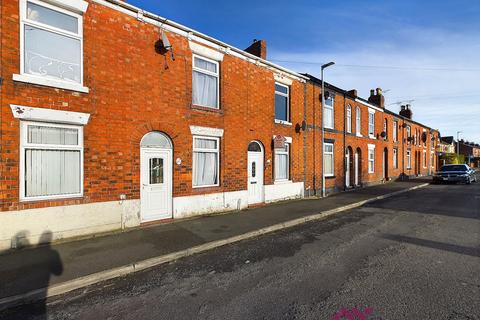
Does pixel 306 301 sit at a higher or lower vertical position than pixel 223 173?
lower

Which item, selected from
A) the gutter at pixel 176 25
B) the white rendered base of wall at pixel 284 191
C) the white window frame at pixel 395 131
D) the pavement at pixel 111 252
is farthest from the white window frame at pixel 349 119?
the pavement at pixel 111 252

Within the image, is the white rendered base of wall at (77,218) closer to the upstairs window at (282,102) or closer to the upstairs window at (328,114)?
the upstairs window at (282,102)

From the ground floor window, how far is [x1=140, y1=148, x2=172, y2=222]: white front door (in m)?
5.25

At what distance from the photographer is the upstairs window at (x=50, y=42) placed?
5996 mm

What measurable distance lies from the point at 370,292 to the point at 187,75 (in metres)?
7.59

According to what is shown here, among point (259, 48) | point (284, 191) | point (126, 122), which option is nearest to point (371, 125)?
point (284, 191)

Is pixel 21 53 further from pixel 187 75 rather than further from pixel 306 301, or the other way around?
pixel 306 301

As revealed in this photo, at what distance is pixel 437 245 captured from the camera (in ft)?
19.8

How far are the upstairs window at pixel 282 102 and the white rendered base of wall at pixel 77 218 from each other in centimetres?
538

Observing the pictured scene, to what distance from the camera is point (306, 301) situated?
12.2ft

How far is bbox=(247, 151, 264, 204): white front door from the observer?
11.0 m

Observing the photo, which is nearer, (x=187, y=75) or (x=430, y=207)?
(x=187, y=75)

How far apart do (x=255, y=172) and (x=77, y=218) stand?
258 inches

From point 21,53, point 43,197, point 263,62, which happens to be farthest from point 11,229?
point 263,62
